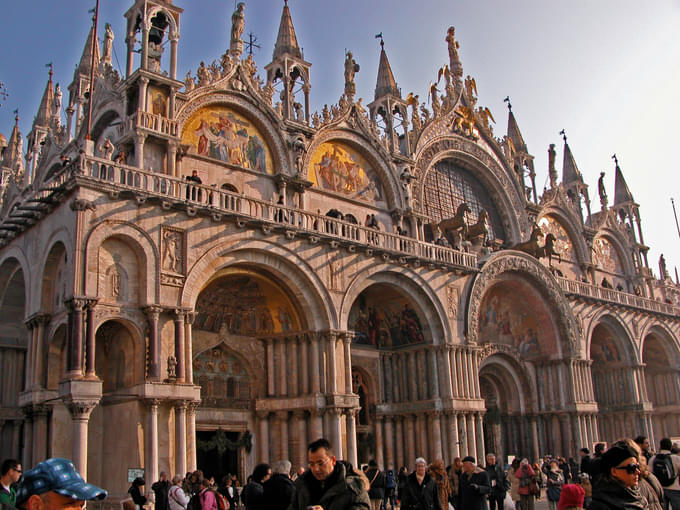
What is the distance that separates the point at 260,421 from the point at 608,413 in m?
19.9

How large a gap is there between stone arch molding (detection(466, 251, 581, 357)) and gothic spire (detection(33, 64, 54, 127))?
2048 cm

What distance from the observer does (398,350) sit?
26734 mm

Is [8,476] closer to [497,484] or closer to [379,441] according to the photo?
[497,484]

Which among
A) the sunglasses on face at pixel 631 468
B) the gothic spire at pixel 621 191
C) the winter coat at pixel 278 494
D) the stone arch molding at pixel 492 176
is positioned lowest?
the winter coat at pixel 278 494

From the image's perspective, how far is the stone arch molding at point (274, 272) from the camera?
19.5 m

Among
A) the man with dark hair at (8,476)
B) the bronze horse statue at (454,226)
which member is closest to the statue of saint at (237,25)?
the bronze horse statue at (454,226)

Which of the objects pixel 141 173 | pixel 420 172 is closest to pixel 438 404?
pixel 420 172

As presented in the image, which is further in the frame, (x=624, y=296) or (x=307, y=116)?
(x=624, y=296)

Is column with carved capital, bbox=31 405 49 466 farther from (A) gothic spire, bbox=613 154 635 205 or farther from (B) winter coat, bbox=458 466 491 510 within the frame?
(A) gothic spire, bbox=613 154 635 205

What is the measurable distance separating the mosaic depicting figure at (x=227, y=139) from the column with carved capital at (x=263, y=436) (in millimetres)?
8003

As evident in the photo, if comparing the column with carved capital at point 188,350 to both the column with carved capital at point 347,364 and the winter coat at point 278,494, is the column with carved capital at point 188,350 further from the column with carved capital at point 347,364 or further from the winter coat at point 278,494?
the winter coat at point 278,494

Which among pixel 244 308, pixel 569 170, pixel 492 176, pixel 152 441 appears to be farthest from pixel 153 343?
pixel 569 170

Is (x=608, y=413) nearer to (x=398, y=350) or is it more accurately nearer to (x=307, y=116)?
(x=398, y=350)

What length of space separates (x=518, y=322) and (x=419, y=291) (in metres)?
7.80
